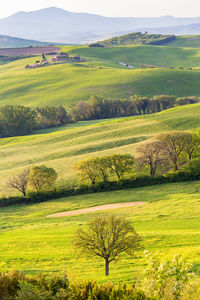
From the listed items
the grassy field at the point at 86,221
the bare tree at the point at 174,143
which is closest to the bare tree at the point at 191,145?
the bare tree at the point at 174,143

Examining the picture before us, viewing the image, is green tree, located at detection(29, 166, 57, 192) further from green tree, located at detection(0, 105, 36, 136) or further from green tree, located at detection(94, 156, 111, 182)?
green tree, located at detection(0, 105, 36, 136)

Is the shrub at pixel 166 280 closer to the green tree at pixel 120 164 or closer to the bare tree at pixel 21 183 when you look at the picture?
the green tree at pixel 120 164

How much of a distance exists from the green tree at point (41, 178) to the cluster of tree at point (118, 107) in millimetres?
62491

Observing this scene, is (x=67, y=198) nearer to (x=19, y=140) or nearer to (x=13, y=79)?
(x=19, y=140)

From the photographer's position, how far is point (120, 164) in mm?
55875

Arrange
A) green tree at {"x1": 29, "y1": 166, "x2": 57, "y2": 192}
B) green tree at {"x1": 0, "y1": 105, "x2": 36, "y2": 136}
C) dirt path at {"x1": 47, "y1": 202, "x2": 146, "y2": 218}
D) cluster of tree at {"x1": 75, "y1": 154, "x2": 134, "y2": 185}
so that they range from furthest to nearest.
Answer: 1. green tree at {"x1": 0, "y1": 105, "x2": 36, "y2": 136}
2. cluster of tree at {"x1": 75, "y1": 154, "x2": 134, "y2": 185}
3. green tree at {"x1": 29, "y1": 166, "x2": 57, "y2": 192}
4. dirt path at {"x1": 47, "y1": 202, "x2": 146, "y2": 218}

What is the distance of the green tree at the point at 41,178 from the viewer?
180 feet

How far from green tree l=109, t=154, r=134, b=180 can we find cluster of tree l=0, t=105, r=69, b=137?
54.6 metres

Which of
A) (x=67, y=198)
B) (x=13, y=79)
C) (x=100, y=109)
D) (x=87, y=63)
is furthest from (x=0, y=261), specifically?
(x=87, y=63)

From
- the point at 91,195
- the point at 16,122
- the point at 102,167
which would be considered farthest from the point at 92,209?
the point at 16,122

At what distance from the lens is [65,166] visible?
64.9 metres

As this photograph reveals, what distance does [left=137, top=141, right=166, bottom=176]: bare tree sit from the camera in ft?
190

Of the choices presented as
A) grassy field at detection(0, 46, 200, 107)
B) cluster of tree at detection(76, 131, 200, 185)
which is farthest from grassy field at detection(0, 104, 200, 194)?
grassy field at detection(0, 46, 200, 107)

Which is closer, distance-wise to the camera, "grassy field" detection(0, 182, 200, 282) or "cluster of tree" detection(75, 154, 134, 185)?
"grassy field" detection(0, 182, 200, 282)
